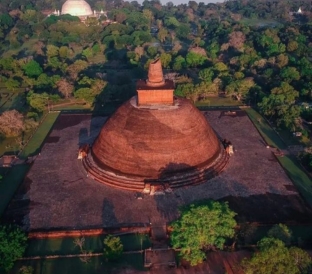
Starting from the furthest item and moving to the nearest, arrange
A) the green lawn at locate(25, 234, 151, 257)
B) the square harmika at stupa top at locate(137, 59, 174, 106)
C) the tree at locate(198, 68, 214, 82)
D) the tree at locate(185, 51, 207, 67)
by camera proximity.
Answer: the tree at locate(185, 51, 207, 67) < the tree at locate(198, 68, 214, 82) < the square harmika at stupa top at locate(137, 59, 174, 106) < the green lawn at locate(25, 234, 151, 257)

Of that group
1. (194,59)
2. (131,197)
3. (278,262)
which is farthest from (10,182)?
(194,59)

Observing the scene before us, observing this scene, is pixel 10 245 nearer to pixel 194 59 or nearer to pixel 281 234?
pixel 281 234

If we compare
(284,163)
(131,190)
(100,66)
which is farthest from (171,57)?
(131,190)

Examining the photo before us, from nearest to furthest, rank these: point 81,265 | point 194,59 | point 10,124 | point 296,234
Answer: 1. point 81,265
2. point 296,234
3. point 10,124
4. point 194,59

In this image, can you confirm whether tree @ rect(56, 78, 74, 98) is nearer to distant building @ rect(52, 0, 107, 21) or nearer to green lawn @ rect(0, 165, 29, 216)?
green lawn @ rect(0, 165, 29, 216)

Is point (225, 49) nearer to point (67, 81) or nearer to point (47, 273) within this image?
point (67, 81)

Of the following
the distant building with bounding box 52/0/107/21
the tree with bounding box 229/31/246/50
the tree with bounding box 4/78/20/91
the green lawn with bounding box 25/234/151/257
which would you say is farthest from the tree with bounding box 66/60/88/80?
the distant building with bounding box 52/0/107/21
